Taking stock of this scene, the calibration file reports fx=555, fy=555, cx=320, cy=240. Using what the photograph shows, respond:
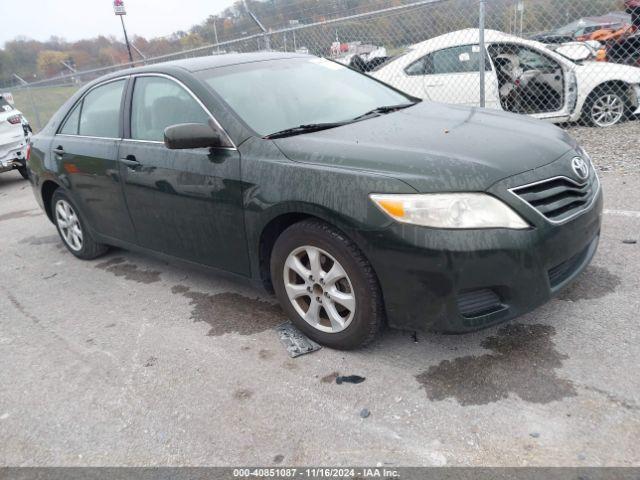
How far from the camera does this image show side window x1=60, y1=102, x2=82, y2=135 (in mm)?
4676

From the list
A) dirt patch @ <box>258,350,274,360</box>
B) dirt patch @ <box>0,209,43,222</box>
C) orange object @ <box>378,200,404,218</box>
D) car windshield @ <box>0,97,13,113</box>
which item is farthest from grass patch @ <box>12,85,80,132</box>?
orange object @ <box>378,200,404,218</box>

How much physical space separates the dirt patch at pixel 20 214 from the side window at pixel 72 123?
2926 millimetres

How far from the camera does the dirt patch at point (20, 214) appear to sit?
729 cm

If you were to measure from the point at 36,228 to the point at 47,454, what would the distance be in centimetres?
470

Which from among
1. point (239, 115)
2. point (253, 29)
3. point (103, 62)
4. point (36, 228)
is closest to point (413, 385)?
point (239, 115)

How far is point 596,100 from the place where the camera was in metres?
7.46

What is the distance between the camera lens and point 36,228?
259 inches

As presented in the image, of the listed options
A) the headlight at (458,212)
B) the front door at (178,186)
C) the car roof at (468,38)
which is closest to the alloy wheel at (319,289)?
the front door at (178,186)

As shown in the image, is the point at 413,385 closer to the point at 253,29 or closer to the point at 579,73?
the point at 579,73

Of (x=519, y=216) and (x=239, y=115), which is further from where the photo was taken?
(x=239, y=115)

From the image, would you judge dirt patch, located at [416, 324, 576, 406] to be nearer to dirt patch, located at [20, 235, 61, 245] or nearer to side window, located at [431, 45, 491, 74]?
dirt patch, located at [20, 235, 61, 245]

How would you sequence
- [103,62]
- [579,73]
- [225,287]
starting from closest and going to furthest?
[225,287] → [579,73] → [103,62]

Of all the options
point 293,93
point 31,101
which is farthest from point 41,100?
point 293,93

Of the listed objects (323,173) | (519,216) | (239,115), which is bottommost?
(519,216)
